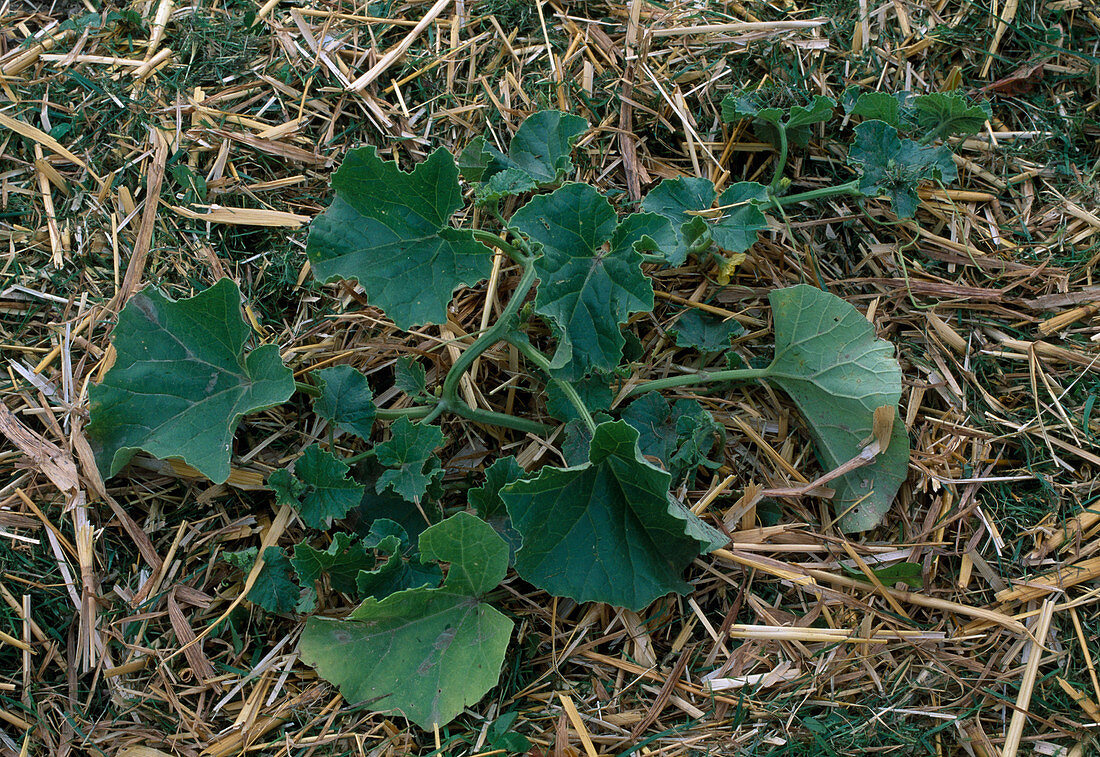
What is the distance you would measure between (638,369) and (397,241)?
0.88 m

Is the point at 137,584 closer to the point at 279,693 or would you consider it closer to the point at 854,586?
the point at 279,693

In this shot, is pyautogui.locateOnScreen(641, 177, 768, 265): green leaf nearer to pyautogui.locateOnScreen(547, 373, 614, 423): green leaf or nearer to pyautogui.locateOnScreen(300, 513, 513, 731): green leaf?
pyautogui.locateOnScreen(547, 373, 614, 423): green leaf

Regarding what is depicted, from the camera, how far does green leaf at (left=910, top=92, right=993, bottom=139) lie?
2.57 m

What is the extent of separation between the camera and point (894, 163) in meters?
2.61

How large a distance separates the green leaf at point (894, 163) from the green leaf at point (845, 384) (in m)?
0.46

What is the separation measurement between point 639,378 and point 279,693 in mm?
1417

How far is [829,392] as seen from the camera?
2453mm

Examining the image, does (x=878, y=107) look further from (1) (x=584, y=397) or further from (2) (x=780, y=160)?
(1) (x=584, y=397)

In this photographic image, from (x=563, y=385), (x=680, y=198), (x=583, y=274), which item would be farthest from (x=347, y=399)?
(x=680, y=198)

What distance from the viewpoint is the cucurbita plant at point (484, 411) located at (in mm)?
2139

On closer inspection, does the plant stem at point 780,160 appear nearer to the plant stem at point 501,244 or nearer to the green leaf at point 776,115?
the green leaf at point 776,115

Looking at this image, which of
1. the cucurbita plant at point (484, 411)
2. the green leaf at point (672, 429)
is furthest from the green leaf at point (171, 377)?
the green leaf at point (672, 429)

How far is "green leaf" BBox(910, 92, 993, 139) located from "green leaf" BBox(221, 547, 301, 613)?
97.2 inches

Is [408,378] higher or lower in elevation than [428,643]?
higher
